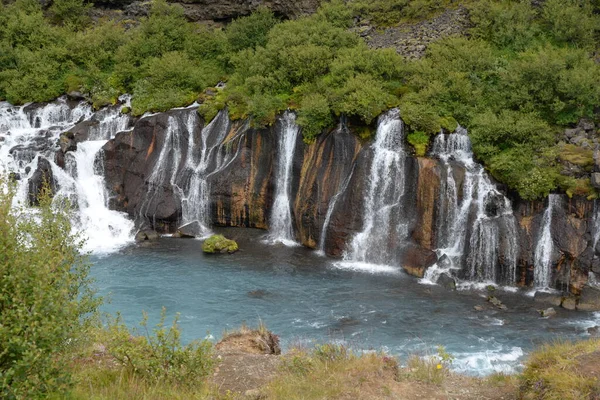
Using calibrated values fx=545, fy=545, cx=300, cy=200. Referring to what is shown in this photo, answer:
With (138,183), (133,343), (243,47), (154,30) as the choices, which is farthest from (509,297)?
(154,30)

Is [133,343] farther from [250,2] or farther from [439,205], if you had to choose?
[250,2]

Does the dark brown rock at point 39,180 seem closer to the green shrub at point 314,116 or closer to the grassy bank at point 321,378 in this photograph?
the green shrub at point 314,116

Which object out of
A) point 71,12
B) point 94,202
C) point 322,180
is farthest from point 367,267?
point 71,12

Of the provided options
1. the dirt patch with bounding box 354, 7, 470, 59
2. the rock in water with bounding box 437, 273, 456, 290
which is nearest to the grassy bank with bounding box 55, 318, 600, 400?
the rock in water with bounding box 437, 273, 456, 290

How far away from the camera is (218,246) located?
88.5 feet

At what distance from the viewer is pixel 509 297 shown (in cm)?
2191

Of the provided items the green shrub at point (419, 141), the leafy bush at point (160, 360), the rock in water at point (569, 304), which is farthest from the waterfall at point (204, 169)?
the leafy bush at point (160, 360)

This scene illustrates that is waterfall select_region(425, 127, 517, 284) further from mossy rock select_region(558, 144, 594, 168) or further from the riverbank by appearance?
the riverbank

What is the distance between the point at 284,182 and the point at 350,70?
6902 millimetres

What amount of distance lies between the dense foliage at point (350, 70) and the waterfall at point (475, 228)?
992 millimetres

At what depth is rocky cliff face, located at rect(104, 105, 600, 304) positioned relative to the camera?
22625 mm

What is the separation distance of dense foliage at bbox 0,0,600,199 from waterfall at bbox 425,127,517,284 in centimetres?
99

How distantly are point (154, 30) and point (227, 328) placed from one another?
27519 mm

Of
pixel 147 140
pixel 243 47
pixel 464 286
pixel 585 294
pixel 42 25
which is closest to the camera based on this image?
pixel 585 294
